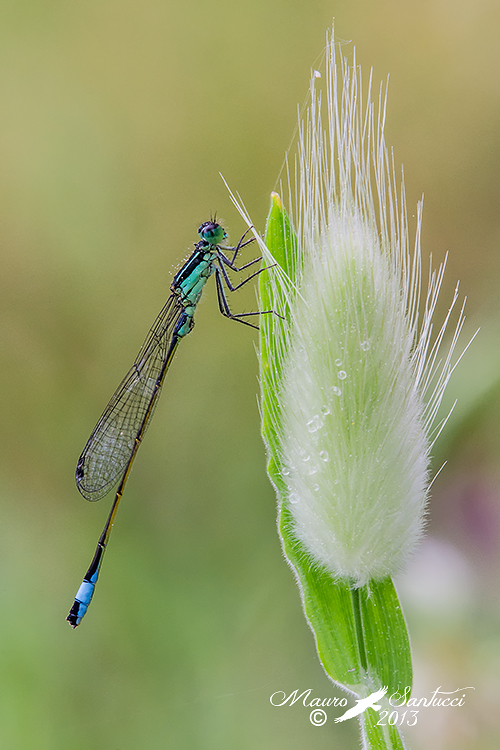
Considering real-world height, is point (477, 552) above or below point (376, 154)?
below

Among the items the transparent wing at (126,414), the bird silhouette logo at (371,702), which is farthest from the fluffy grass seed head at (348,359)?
the transparent wing at (126,414)

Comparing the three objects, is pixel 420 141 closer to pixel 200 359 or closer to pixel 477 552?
pixel 200 359

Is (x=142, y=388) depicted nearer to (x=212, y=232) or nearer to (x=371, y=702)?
(x=212, y=232)

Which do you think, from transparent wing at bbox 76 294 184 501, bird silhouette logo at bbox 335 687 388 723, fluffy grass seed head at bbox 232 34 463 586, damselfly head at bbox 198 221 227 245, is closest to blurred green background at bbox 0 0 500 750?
damselfly head at bbox 198 221 227 245

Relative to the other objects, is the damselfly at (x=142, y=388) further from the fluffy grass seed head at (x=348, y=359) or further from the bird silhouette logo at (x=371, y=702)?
the bird silhouette logo at (x=371, y=702)

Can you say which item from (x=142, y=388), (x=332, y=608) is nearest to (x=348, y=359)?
(x=332, y=608)

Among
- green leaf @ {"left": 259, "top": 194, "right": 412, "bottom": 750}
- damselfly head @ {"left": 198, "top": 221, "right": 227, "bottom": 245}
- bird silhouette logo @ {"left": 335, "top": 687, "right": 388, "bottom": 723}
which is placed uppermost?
damselfly head @ {"left": 198, "top": 221, "right": 227, "bottom": 245}

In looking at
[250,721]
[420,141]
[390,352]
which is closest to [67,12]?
[420,141]

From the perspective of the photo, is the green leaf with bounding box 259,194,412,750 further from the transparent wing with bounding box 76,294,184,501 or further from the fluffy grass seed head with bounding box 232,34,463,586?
the transparent wing with bounding box 76,294,184,501
